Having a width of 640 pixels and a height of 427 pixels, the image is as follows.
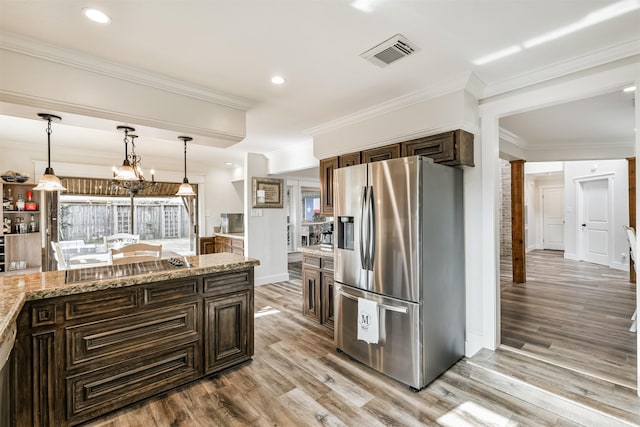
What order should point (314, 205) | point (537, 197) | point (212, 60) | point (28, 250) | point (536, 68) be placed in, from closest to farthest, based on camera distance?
point (212, 60), point (536, 68), point (28, 250), point (314, 205), point (537, 197)

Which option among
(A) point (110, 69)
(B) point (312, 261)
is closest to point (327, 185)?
(B) point (312, 261)

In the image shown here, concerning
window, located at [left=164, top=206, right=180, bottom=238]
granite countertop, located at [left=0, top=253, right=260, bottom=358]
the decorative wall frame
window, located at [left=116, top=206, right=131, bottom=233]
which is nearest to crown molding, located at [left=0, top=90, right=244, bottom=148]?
granite countertop, located at [left=0, top=253, right=260, bottom=358]

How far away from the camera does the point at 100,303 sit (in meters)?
2.01

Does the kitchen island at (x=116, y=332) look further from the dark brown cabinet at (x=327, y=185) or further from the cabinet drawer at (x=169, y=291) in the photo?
the dark brown cabinet at (x=327, y=185)

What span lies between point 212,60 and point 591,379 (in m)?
3.91

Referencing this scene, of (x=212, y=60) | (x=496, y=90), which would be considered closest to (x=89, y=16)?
(x=212, y=60)

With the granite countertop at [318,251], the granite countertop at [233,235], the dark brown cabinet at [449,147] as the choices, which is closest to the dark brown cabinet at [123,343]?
the granite countertop at [318,251]

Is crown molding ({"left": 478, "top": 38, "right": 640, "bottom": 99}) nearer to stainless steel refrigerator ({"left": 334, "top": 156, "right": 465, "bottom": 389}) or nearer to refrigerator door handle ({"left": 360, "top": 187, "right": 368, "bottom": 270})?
stainless steel refrigerator ({"left": 334, "top": 156, "right": 465, "bottom": 389})

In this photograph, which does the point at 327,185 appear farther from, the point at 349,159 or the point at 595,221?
the point at 595,221

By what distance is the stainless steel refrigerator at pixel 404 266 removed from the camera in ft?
7.55

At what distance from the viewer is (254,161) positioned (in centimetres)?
554

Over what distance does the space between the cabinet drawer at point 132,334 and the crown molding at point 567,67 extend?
3.35 m

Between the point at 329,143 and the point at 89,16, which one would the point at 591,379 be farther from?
the point at 89,16

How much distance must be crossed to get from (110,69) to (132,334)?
6.64 ft
